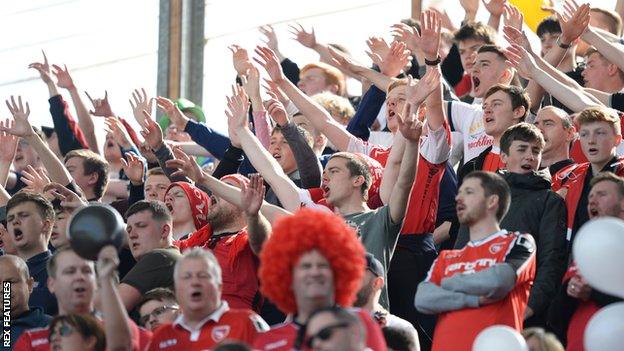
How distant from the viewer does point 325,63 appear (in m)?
12.1

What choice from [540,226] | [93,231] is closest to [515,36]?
[540,226]

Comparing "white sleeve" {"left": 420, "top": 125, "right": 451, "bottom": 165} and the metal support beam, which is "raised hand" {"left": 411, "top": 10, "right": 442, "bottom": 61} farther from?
the metal support beam

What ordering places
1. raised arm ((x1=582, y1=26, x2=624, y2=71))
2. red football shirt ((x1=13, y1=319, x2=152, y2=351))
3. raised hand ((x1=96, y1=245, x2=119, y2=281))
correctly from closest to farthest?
raised hand ((x1=96, y1=245, x2=119, y2=281))
red football shirt ((x1=13, y1=319, x2=152, y2=351))
raised arm ((x1=582, y1=26, x2=624, y2=71))

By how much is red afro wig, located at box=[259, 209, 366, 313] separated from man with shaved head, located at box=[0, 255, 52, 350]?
1.89 m

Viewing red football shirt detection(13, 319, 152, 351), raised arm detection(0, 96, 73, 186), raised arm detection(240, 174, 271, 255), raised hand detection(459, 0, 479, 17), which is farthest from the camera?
raised hand detection(459, 0, 479, 17)

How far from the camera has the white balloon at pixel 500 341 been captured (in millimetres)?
6559

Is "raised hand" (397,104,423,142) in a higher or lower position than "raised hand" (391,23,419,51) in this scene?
lower

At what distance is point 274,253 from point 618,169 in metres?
2.50

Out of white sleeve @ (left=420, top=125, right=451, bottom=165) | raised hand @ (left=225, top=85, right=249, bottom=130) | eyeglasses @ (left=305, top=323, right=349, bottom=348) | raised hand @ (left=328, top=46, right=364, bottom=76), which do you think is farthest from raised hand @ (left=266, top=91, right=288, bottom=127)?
eyeglasses @ (left=305, top=323, right=349, bottom=348)

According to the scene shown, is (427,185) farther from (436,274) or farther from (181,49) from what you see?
(181,49)

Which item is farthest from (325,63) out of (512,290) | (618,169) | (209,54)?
(512,290)

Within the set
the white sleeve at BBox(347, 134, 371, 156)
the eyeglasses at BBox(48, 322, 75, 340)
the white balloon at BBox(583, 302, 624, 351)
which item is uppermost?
the white sleeve at BBox(347, 134, 371, 156)

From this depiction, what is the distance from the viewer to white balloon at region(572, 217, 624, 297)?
6902 millimetres

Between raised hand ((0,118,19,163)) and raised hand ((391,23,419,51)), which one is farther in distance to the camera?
raised hand ((0,118,19,163))
